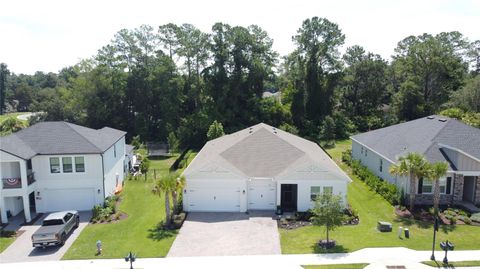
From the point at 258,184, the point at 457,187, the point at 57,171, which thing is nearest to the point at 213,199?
the point at 258,184

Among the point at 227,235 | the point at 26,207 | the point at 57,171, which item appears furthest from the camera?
the point at 57,171

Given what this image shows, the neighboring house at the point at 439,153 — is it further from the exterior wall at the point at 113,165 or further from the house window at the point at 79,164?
the house window at the point at 79,164

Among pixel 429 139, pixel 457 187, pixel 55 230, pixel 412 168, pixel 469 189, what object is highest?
pixel 429 139

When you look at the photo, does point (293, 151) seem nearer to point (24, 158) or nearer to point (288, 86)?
A: point (24, 158)

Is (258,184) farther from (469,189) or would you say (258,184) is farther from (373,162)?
(469,189)

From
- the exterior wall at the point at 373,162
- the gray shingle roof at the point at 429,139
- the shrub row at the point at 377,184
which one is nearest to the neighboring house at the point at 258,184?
the shrub row at the point at 377,184

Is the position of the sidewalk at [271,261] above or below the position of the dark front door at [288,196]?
below
